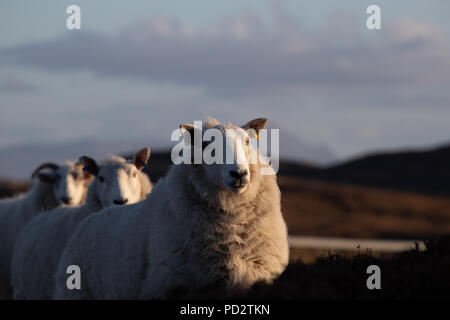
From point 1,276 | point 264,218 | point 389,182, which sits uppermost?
point 389,182

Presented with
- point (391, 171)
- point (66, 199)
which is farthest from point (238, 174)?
point (391, 171)

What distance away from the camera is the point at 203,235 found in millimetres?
7711

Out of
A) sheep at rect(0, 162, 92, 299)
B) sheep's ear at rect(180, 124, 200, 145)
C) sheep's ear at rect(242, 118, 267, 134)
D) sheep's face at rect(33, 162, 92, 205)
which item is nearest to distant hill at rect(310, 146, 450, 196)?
sheep at rect(0, 162, 92, 299)

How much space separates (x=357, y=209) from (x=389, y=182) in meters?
30.8

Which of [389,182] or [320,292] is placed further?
[389,182]

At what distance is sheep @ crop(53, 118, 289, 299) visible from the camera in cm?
758

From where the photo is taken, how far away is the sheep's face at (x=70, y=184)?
14.9 meters

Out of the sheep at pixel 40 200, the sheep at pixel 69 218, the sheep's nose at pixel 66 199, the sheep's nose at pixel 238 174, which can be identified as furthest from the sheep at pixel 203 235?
the sheep at pixel 40 200

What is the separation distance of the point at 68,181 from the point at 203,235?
787cm

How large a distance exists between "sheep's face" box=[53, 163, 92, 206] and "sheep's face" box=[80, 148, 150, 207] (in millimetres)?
2639

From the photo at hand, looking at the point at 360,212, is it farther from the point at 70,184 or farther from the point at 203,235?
the point at 203,235

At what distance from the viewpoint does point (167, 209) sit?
8.14 m
